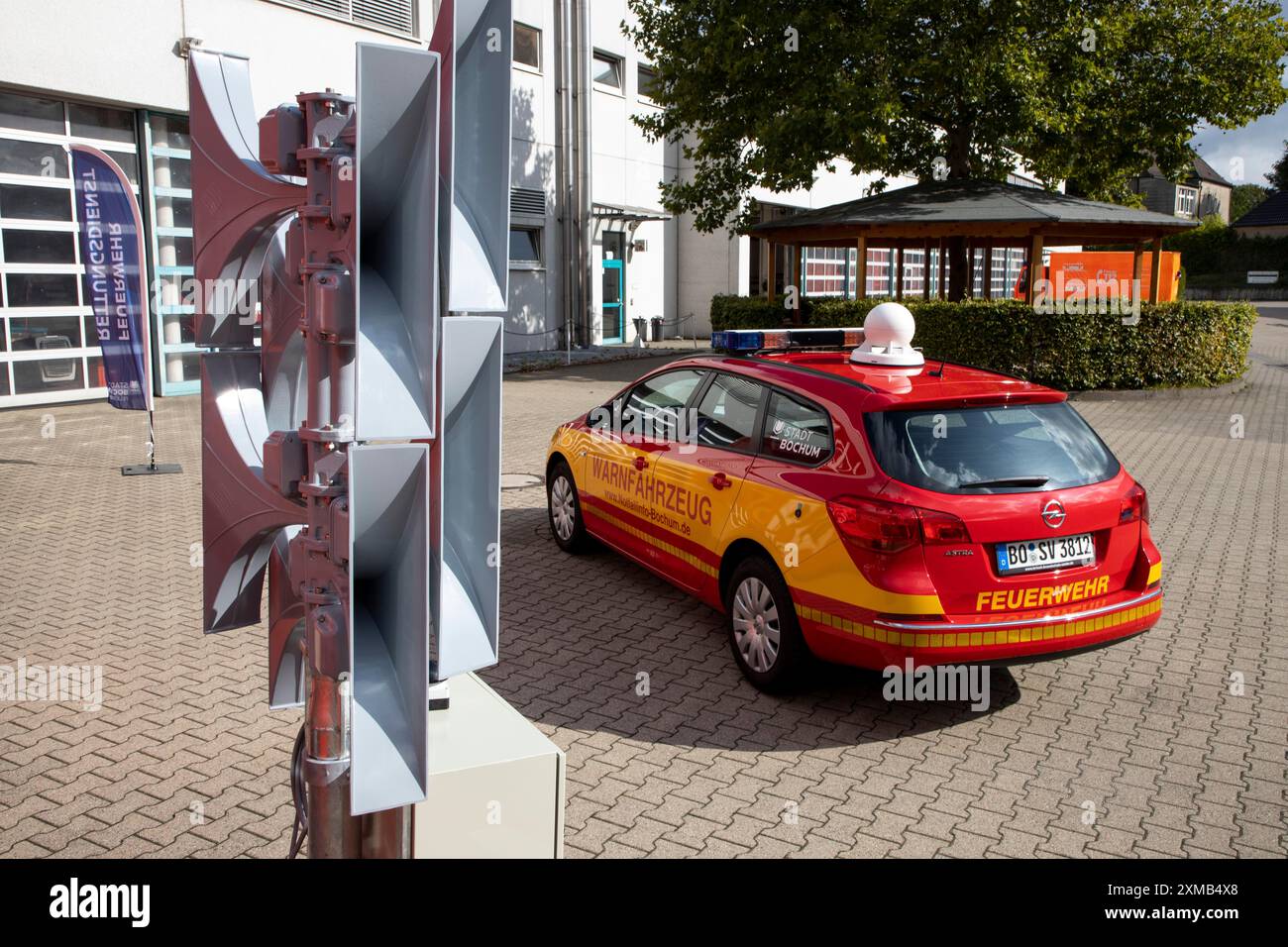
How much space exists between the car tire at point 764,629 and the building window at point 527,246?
21.8m

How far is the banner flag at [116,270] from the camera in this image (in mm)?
10977

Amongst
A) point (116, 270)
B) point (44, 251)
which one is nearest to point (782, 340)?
point (116, 270)

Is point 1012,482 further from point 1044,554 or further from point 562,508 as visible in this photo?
point 562,508

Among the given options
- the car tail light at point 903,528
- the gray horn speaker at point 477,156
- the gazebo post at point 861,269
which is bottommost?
the car tail light at point 903,528

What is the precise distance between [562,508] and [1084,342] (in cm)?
1275

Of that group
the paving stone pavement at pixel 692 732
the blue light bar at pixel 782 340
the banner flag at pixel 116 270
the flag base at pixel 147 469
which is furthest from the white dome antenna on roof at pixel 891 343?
the flag base at pixel 147 469

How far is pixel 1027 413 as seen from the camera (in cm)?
545

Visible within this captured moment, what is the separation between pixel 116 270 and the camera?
11.0m

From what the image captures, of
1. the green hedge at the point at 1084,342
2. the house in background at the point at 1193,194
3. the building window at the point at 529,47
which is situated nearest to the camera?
the green hedge at the point at 1084,342

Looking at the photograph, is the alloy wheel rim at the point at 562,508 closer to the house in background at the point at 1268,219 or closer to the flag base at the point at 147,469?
the flag base at the point at 147,469

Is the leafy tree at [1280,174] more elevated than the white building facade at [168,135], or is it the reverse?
the leafy tree at [1280,174]

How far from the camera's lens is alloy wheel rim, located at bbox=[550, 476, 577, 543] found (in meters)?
8.12
